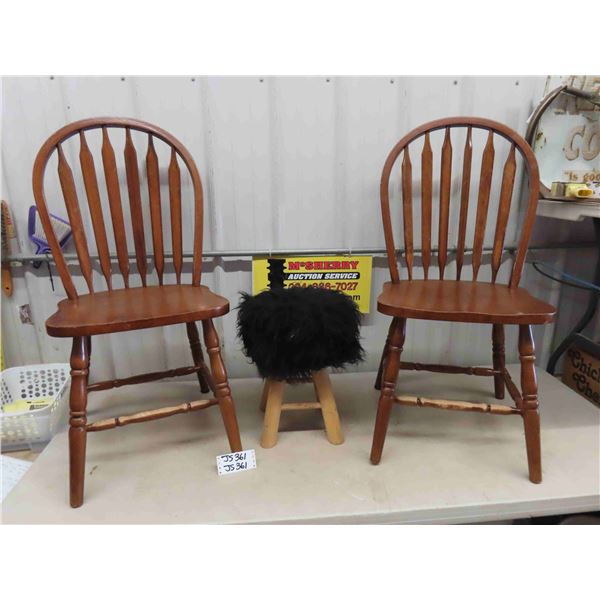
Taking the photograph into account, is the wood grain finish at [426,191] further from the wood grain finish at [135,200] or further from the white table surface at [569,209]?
the wood grain finish at [135,200]

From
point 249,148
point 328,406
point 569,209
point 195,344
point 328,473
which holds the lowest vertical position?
point 328,473

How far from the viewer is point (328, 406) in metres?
1.07

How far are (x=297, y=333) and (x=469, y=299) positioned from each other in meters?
0.42

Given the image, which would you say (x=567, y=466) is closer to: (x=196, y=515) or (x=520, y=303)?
(x=520, y=303)

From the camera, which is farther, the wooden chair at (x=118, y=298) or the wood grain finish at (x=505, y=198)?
the wood grain finish at (x=505, y=198)

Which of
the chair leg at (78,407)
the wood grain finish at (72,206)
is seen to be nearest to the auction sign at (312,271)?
the wood grain finish at (72,206)

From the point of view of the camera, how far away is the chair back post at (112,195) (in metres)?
0.98

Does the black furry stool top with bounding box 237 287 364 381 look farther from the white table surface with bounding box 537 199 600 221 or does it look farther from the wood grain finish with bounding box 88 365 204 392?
the white table surface with bounding box 537 199 600 221

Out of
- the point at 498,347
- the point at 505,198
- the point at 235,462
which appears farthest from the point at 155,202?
the point at 498,347

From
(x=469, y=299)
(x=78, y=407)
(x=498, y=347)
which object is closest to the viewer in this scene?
(x=78, y=407)

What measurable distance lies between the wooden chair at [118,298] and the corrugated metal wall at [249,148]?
16 centimetres

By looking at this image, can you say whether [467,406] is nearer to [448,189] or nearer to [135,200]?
[448,189]

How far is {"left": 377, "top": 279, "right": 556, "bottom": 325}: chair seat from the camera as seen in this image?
866 millimetres

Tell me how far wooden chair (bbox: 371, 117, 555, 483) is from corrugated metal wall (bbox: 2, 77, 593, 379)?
0.18 m
